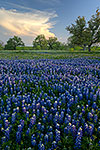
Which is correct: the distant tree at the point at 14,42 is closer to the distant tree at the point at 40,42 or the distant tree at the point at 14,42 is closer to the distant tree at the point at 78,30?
the distant tree at the point at 40,42

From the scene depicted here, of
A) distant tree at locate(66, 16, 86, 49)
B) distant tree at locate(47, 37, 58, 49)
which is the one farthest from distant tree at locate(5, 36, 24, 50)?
distant tree at locate(66, 16, 86, 49)

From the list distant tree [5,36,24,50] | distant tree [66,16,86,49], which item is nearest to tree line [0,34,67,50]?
distant tree [5,36,24,50]

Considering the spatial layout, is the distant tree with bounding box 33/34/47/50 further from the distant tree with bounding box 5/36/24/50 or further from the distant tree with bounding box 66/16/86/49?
the distant tree with bounding box 66/16/86/49

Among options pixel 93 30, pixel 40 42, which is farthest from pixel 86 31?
pixel 40 42

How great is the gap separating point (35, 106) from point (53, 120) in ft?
2.38

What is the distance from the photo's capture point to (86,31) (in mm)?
50938

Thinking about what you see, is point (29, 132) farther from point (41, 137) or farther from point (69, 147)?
point (69, 147)

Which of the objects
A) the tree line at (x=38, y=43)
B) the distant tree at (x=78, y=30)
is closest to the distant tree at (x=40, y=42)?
the tree line at (x=38, y=43)

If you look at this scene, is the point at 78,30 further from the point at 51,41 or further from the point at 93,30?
the point at 51,41

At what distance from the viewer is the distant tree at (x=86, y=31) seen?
160 ft

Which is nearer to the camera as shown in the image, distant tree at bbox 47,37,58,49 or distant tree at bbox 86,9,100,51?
distant tree at bbox 86,9,100,51

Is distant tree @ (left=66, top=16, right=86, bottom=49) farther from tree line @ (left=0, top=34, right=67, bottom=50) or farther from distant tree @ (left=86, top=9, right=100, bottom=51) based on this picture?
tree line @ (left=0, top=34, right=67, bottom=50)

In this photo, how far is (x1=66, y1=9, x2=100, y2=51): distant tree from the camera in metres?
48.8

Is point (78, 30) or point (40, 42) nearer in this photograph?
point (78, 30)
